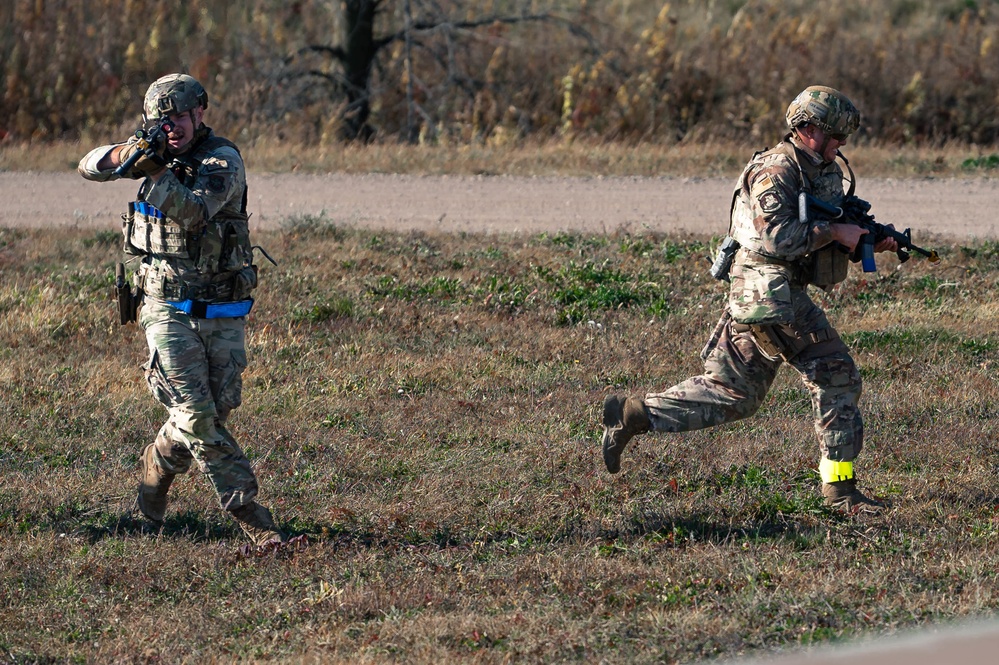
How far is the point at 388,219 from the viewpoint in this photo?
12.1 m

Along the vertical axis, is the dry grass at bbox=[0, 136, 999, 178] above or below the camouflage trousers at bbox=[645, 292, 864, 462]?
above

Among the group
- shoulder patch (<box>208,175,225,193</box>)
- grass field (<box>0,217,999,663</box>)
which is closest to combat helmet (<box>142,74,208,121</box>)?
shoulder patch (<box>208,175,225,193</box>)

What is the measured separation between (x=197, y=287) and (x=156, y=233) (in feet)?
0.89

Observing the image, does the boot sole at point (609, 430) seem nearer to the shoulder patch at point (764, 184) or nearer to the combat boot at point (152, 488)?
the shoulder patch at point (764, 184)

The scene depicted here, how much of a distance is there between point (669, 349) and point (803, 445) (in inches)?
73.5

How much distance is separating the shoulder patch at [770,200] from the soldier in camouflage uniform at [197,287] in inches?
84.9

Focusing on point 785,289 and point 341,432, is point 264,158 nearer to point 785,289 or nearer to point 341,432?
point 341,432

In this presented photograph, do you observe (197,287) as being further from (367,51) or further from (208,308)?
(367,51)

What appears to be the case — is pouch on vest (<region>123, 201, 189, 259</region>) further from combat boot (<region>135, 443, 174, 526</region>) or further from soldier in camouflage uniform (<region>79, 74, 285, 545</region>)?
combat boot (<region>135, 443, 174, 526</region>)

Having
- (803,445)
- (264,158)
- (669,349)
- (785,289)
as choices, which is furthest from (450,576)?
(264,158)

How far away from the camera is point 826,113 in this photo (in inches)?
220

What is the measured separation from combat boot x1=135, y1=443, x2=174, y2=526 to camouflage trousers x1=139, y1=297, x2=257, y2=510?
0.21 meters

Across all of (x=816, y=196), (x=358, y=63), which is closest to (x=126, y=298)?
(x=816, y=196)

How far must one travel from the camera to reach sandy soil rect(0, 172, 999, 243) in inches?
464
